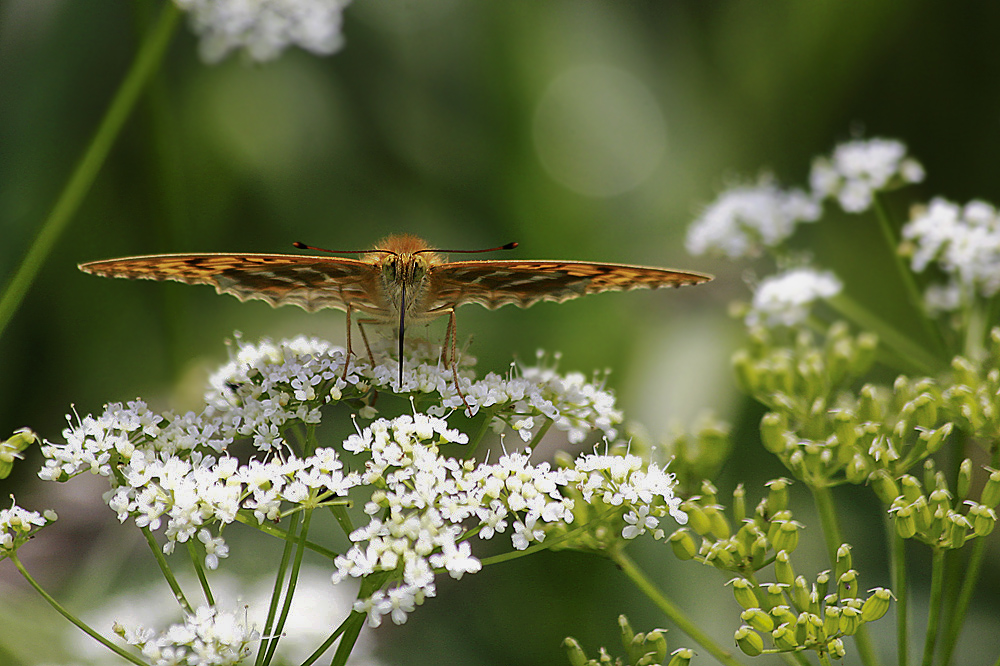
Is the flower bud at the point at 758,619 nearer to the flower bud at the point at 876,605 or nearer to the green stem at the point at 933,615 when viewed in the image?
the flower bud at the point at 876,605

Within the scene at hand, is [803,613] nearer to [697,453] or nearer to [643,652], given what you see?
[643,652]

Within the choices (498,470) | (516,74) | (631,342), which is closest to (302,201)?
(516,74)

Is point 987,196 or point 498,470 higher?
point 987,196

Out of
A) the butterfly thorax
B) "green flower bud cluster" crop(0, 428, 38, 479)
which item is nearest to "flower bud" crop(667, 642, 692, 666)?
the butterfly thorax

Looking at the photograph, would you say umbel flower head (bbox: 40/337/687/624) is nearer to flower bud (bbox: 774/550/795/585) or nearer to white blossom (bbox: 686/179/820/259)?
flower bud (bbox: 774/550/795/585)

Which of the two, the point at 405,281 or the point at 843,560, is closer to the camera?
the point at 843,560

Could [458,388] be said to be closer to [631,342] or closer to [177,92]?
[631,342]

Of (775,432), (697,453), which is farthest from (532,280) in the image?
(775,432)
